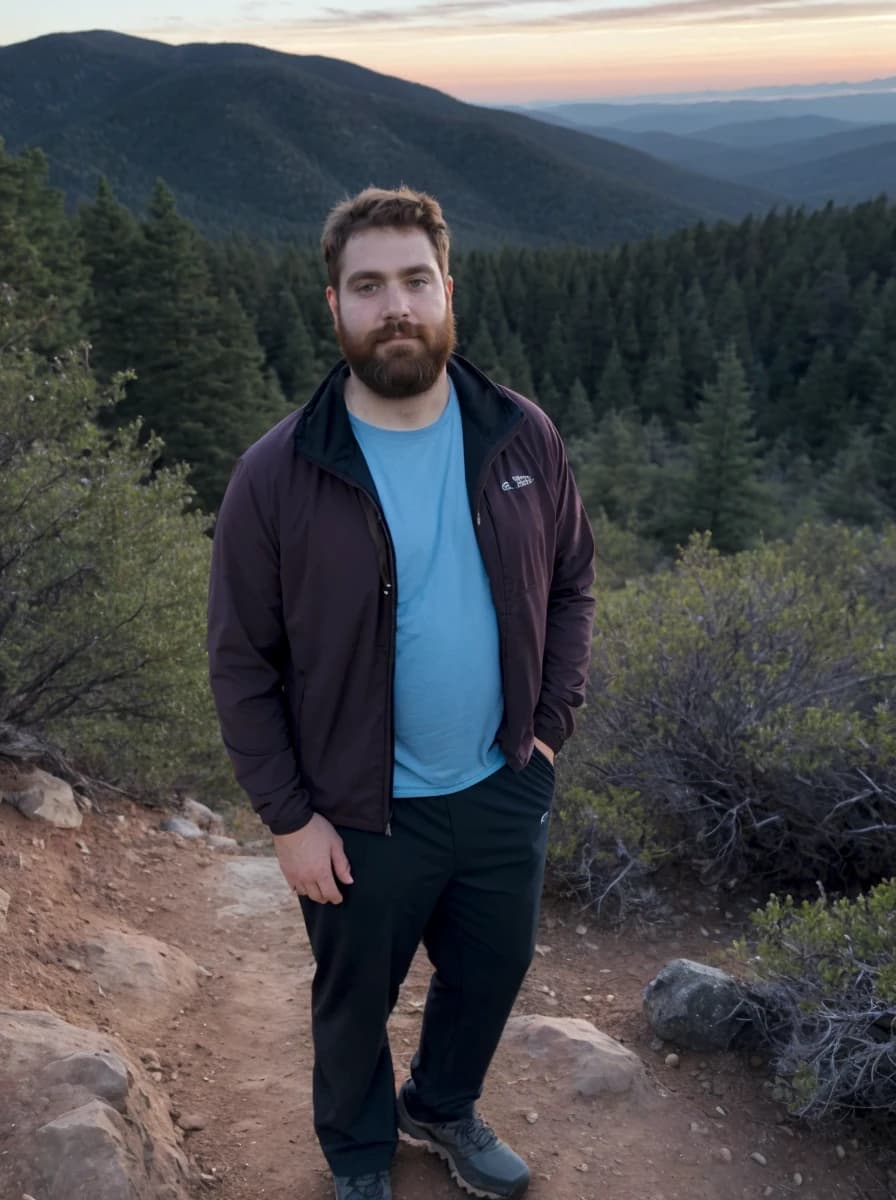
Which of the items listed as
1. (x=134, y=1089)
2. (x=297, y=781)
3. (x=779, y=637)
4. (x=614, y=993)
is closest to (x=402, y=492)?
(x=297, y=781)

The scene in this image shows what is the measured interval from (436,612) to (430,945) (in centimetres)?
98

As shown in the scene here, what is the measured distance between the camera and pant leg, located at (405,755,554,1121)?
101 inches

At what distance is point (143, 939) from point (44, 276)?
17.8 metres

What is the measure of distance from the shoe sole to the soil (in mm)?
27

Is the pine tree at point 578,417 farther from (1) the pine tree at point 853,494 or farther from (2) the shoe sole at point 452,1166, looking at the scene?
(2) the shoe sole at point 452,1166

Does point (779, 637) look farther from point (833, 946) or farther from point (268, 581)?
point (268, 581)

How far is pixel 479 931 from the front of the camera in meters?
2.69

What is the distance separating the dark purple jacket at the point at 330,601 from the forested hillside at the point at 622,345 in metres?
14.5

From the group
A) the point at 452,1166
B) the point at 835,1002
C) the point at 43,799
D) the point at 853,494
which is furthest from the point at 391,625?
the point at 853,494

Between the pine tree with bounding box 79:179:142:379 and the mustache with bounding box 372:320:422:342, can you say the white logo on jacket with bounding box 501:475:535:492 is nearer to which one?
the mustache with bounding box 372:320:422:342

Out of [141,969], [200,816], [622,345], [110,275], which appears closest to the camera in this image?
[141,969]

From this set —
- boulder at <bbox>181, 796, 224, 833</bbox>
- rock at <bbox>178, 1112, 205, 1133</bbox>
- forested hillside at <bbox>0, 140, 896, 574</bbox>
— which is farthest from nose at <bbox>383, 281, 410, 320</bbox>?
forested hillside at <bbox>0, 140, 896, 574</bbox>

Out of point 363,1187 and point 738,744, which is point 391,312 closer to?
point 363,1187

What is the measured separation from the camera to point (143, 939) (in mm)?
4305
